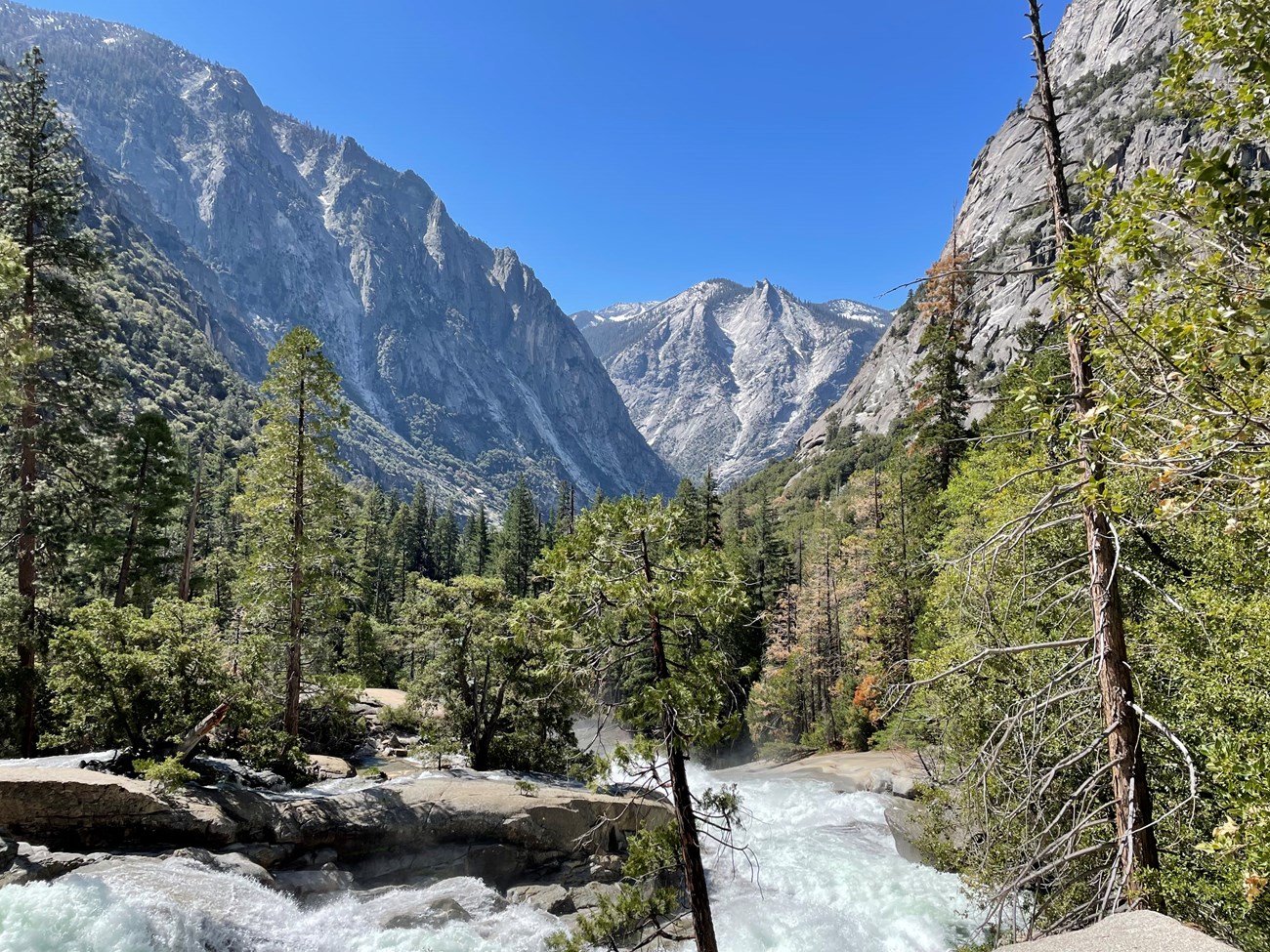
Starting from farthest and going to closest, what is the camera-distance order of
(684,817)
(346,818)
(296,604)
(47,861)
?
(296,604)
(346,818)
(47,861)
(684,817)

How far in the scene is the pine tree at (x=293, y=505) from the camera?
1853cm

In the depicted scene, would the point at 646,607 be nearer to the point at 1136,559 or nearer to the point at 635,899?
the point at 635,899

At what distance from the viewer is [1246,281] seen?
4582 mm

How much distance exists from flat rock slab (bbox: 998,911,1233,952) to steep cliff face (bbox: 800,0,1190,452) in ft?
231

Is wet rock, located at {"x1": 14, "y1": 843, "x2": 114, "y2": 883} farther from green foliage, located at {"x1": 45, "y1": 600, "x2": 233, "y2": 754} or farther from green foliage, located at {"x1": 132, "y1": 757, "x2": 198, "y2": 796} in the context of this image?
Answer: green foliage, located at {"x1": 45, "y1": 600, "x2": 233, "y2": 754}

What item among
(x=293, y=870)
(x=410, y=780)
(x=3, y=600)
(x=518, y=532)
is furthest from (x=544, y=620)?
(x=518, y=532)

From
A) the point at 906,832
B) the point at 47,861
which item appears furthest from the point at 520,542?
the point at 47,861

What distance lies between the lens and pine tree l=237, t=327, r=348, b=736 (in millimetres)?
18531

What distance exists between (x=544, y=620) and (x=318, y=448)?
1295cm

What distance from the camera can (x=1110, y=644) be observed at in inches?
243

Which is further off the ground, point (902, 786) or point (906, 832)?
point (906, 832)

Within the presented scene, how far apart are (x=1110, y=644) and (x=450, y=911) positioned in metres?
14.5

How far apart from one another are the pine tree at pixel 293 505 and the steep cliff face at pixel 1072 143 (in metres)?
62.2

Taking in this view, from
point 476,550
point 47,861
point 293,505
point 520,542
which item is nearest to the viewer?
point 47,861
